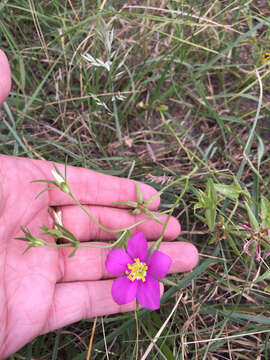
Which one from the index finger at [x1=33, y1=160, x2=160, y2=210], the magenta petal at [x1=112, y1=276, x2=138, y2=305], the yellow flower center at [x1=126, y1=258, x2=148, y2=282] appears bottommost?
the magenta petal at [x1=112, y1=276, x2=138, y2=305]

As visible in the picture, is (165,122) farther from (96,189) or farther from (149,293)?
(149,293)

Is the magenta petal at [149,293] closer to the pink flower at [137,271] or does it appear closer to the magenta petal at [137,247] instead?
the pink flower at [137,271]

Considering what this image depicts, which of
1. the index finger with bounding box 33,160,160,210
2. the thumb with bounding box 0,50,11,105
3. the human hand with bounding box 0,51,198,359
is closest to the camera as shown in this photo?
the thumb with bounding box 0,50,11,105

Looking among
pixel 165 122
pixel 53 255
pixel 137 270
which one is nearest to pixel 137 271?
pixel 137 270

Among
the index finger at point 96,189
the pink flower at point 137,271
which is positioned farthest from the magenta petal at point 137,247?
the index finger at point 96,189

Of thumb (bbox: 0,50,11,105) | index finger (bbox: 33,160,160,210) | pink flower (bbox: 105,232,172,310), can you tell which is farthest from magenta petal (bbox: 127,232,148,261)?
thumb (bbox: 0,50,11,105)

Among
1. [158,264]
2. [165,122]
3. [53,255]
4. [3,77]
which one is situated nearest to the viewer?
[3,77]

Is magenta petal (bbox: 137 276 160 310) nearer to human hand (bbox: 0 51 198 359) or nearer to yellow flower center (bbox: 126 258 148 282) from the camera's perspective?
yellow flower center (bbox: 126 258 148 282)

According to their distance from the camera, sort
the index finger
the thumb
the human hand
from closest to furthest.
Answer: the thumb
the human hand
the index finger
